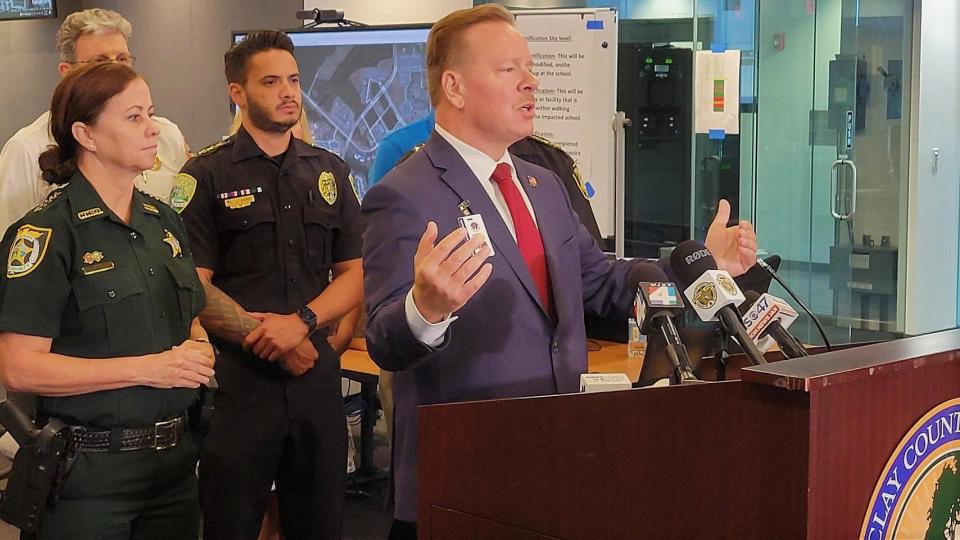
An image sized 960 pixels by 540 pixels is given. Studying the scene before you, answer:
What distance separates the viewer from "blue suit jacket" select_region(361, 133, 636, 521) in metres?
1.79

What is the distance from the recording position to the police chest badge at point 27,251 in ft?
7.21

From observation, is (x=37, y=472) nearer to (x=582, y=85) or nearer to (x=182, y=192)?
(x=182, y=192)

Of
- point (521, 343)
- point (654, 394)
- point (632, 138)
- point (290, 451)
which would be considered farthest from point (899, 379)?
point (632, 138)

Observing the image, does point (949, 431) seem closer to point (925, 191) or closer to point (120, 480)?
point (120, 480)

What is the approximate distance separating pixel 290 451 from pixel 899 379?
207cm

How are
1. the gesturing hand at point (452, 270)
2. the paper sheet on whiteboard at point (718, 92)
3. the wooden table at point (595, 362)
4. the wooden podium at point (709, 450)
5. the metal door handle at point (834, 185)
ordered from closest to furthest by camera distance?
the wooden podium at point (709, 450)
the gesturing hand at point (452, 270)
the wooden table at point (595, 362)
the paper sheet on whiteboard at point (718, 92)
the metal door handle at point (834, 185)

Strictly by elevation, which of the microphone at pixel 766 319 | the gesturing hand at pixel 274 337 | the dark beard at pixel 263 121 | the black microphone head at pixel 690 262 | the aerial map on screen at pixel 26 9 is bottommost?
the gesturing hand at pixel 274 337

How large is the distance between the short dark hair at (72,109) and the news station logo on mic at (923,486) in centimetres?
182

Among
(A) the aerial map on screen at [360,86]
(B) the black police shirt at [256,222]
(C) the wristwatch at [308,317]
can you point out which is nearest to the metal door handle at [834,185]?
(A) the aerial map on screen at [360,86]

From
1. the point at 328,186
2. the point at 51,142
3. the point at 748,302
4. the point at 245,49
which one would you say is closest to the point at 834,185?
the point at 328,186

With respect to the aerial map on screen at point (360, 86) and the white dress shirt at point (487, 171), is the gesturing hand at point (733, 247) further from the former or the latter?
the aerial map on screen at point (360, 86)

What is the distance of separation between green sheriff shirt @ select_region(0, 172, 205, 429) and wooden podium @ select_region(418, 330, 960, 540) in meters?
1.14

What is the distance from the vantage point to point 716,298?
140 cm

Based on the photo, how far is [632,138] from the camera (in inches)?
274
